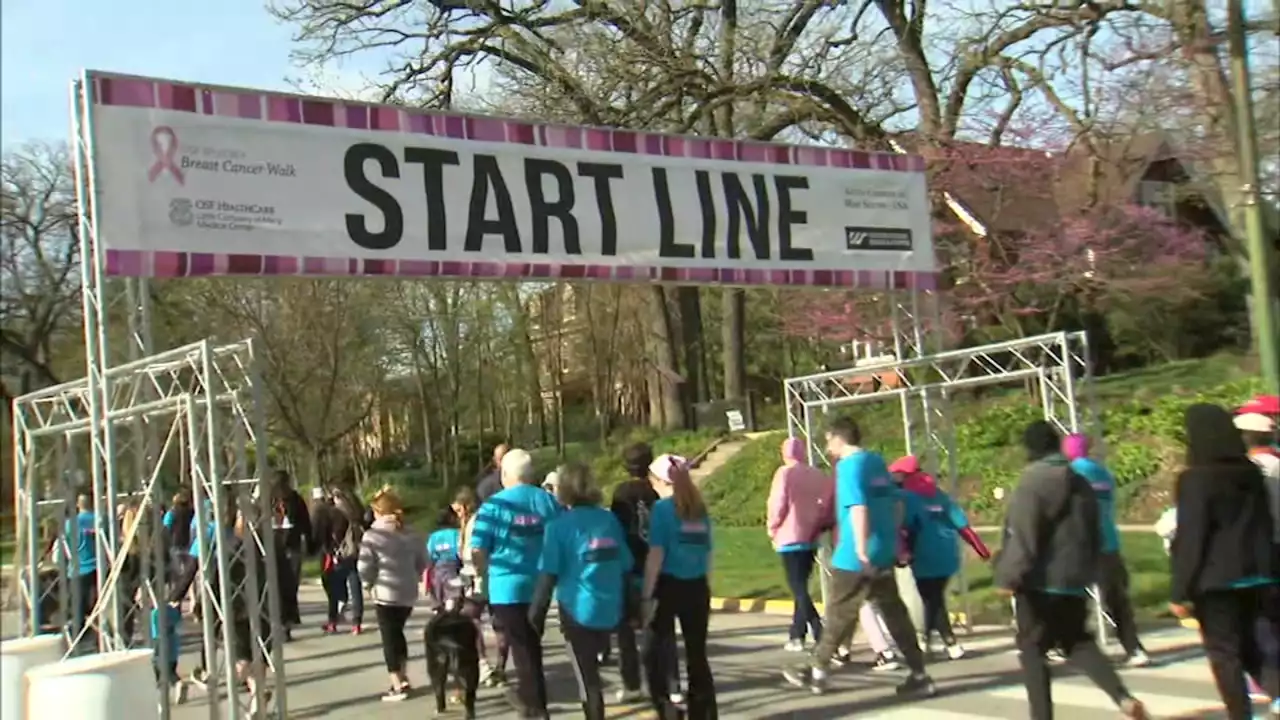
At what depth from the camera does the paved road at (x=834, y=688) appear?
27.2ft

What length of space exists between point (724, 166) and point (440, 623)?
4520mm

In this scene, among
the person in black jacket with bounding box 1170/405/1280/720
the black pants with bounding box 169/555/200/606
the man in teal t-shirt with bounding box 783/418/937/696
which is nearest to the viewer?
the person in black jacket with bounding box 1170/405/1280/720

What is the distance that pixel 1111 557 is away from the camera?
896 cm

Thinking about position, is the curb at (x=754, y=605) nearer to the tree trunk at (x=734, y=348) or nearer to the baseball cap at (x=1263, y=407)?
the baseball cap at (x=1263, y=407)

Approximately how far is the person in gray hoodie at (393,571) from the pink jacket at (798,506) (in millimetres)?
2820

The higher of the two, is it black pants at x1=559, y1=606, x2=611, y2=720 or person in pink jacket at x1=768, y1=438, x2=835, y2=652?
person in pink jacket at x1=768, y1=438, x2=835, y2=652

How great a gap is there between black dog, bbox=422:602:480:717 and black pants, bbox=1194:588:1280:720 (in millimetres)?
4887

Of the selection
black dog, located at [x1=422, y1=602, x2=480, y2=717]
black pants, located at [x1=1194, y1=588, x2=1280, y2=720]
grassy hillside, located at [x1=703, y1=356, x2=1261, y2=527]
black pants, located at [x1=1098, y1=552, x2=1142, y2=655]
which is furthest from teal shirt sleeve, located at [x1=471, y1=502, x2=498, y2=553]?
grassy hillside, located at [x1=703, y1=356, x2=1261, y2=527]

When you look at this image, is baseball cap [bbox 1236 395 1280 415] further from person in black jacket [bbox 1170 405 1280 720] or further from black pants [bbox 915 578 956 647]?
black pants [bbox 915 578 956 647]

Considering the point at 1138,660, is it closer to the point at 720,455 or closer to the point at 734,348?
the point at 720,455

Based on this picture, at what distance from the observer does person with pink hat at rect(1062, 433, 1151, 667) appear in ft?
29.7

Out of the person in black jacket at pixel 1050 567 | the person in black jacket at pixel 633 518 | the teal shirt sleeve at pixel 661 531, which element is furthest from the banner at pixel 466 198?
the person in black jacket at pixel 1050 567

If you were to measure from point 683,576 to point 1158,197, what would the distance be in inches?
1342

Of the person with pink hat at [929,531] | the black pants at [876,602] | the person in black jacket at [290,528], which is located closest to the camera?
the black pants at [876,602]
